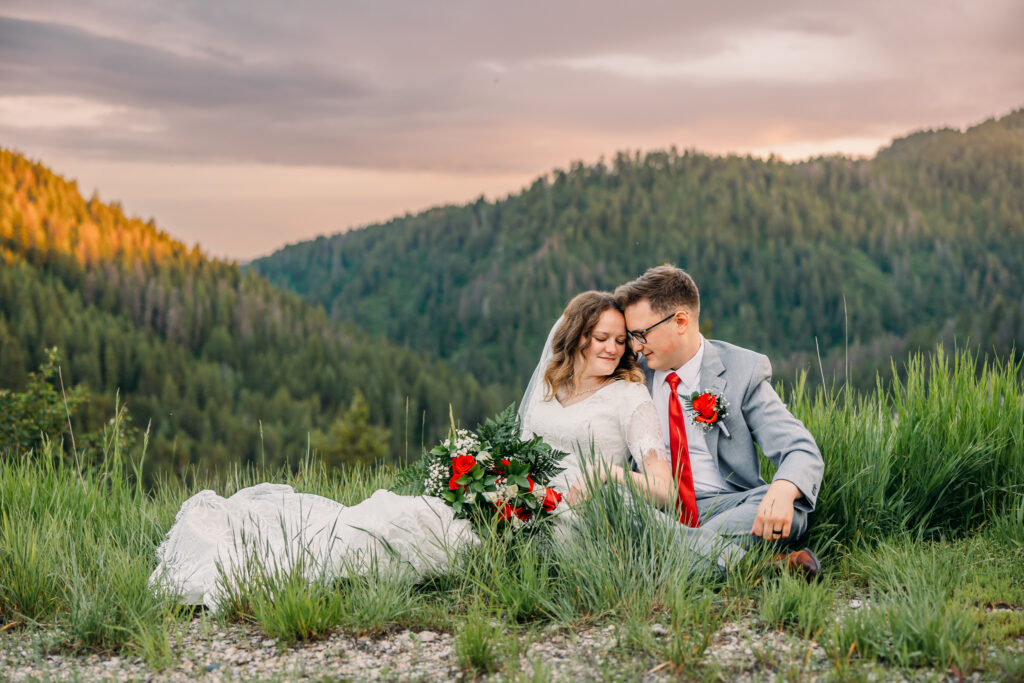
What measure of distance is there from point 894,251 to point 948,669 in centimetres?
16816

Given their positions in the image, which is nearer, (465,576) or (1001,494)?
(465,576)

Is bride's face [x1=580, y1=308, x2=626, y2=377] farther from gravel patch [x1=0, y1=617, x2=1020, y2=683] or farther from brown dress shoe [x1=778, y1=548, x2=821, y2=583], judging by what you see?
gravel patch [x1=0, y1=617, x2=1020, y2=683]

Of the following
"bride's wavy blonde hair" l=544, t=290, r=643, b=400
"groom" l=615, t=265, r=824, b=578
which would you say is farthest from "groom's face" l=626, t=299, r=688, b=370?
"bride's wavy blonde hair" l=544, t=290, r=643, b=400

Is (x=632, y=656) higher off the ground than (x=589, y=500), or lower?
lower

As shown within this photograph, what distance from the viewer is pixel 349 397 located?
9150cm

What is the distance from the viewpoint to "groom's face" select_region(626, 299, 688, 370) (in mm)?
4449

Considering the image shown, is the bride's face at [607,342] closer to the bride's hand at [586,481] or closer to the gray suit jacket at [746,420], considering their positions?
the gray suit jacket at [746,420]

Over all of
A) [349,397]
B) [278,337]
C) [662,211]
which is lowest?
[349,397]

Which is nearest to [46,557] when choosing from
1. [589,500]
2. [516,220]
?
[589,500]

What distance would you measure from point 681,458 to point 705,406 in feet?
1.16

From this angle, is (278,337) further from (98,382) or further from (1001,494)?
(1001,494)

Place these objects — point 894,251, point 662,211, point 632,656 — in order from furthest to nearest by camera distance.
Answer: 1. point 662,211
2. point 894,251
3. point 632,656

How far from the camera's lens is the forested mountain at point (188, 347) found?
76188mm

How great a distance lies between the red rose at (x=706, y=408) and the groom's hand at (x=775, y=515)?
0.54m
